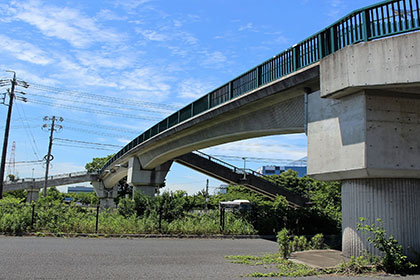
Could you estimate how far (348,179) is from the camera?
33.6ft

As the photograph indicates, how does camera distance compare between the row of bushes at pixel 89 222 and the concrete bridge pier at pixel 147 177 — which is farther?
A: the concrete bridge pier at pixel 147 177

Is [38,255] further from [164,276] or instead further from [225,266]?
[225,266]

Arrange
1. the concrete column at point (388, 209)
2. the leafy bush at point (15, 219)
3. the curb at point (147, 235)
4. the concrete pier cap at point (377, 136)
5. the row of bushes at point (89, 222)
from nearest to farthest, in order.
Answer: the concrete pier cap at point (377, 136) < the concrete column at point (388, 209) < the curb at point (147, 235) < the leafy bush at point (15, 219) < the row of bushes at point (89, 222)

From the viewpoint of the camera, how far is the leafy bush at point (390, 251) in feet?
28.5

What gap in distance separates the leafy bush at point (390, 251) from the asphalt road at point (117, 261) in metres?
0.52

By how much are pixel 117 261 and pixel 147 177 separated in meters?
24.2

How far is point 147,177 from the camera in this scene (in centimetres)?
3409

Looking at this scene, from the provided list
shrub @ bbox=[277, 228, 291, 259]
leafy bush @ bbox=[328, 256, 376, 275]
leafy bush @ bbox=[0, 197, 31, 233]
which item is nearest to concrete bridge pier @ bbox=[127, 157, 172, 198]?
leafy bush @ bbox=[0, 197, 31, 233]

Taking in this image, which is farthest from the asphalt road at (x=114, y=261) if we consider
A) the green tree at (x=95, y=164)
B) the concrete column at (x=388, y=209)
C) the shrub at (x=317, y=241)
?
the green tree at (x=95, y=164)

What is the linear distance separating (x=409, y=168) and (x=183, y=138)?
1739 centimetres

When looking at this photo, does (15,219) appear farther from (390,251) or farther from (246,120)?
(390,251)

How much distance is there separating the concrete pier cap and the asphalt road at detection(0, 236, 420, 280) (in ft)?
5.44

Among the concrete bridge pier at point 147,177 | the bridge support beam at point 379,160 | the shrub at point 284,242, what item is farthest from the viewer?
the concrete bridge pier at point 147,177

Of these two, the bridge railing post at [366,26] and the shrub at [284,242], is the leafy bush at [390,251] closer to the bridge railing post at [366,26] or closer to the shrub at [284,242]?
the shrub at [284,242]
